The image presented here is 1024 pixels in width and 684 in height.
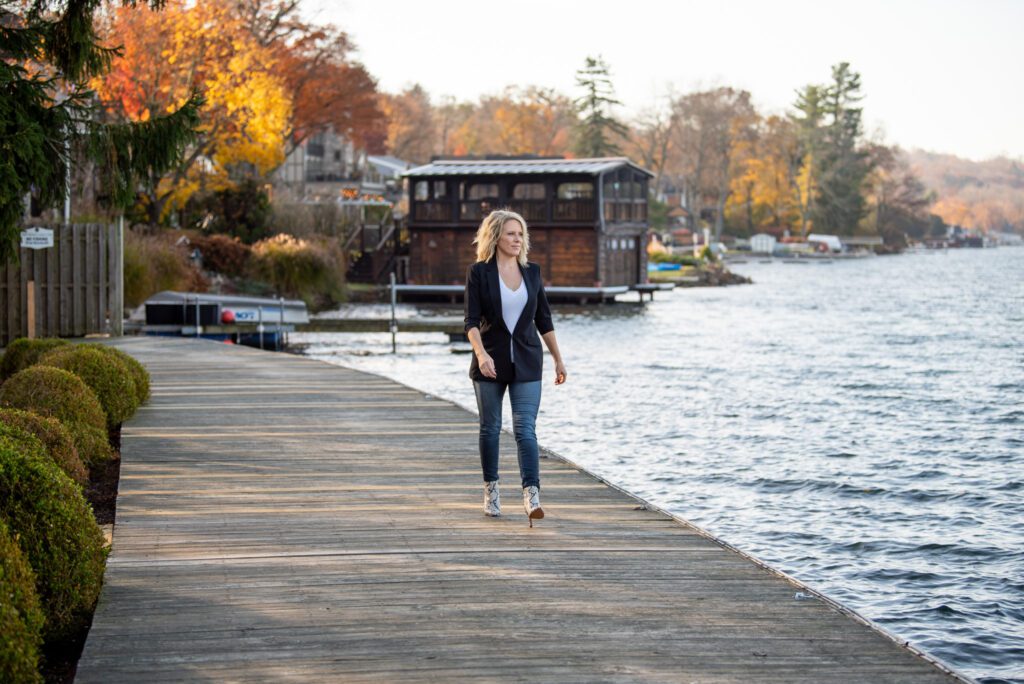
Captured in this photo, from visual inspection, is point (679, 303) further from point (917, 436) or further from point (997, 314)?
point (917, 436)

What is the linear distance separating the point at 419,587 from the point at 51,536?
203 centimetres

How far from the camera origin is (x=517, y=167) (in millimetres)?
54844

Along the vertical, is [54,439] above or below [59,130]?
below

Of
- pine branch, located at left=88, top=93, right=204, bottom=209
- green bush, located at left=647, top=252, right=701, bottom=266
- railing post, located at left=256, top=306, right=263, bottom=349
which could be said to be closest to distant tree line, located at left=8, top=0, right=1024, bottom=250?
pine branch, located at left=88, top=93, right=204, bottom=209

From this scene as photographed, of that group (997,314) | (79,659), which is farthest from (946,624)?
(997,314)

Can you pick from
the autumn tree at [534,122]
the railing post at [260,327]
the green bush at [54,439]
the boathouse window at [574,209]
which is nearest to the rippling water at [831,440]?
the railing post at [260,327]

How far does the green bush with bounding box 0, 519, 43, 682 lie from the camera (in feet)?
17.9

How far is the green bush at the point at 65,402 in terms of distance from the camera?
36.6 feet

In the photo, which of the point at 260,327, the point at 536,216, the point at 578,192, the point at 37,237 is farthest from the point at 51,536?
the point at 578,192

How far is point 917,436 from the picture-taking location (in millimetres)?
21250

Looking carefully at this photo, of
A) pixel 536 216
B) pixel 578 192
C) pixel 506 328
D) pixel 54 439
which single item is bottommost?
pixel 54 439

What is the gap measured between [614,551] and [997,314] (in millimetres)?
48674

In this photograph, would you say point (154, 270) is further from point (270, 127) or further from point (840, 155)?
point (840, 155)

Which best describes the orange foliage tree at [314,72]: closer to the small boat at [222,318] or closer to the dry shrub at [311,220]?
the dry shrub at [311,220]
